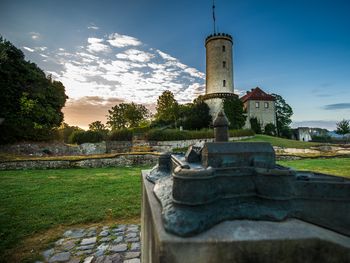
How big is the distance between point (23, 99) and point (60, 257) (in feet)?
72.2

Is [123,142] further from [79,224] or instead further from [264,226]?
[264,226]

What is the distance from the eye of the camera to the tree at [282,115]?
1620 inches

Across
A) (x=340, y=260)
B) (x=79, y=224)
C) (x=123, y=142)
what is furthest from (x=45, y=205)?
(x=123, y=142)

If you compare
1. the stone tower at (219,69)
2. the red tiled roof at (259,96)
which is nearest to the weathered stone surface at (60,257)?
the stone tower at (219,69)

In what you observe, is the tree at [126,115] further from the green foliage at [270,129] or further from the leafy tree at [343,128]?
the leafy tree at [343,128]

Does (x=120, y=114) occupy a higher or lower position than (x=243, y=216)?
higher

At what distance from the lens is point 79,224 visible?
3.86m

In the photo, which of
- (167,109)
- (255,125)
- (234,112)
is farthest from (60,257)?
(255,125)

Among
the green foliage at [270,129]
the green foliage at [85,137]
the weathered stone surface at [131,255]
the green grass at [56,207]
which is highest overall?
the green foliage at [270,129]

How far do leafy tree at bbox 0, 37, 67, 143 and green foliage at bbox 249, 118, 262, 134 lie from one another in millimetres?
32778

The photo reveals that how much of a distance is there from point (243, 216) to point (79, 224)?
3.88 m

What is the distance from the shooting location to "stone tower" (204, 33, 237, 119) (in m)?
32.4

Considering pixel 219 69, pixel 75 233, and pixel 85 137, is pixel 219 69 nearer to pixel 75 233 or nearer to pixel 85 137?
pixel 85 137

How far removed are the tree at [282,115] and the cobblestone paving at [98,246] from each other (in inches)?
1729
